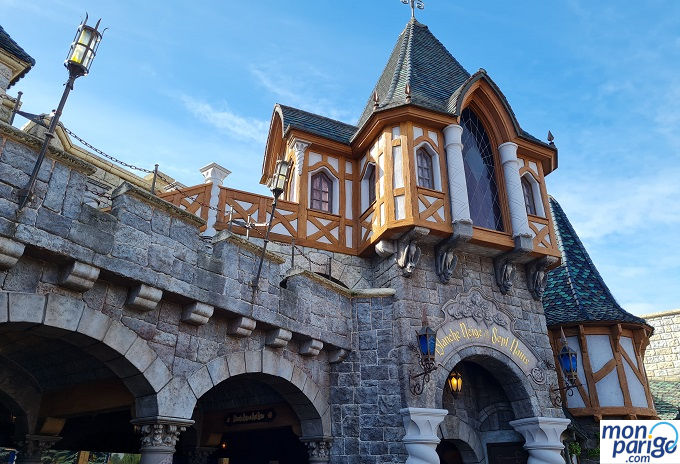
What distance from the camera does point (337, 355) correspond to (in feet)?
28.9

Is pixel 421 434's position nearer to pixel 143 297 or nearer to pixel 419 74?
pixel 143 297

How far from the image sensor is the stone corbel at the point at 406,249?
9539mm

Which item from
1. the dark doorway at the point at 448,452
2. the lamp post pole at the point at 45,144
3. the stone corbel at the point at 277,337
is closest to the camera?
the lamp post pole at the point at 45,144

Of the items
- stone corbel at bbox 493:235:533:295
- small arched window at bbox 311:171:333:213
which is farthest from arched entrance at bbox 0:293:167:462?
stone corbel at bbox 493:235:533:295

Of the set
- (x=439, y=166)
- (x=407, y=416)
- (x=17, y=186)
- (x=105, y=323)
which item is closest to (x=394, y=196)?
(x=439, y=166)

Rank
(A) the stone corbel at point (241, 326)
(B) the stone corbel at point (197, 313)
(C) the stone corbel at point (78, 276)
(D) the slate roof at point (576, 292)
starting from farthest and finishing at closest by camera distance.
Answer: (D) the slate roof at point (576, 292)
(A) the stone corbel at point (241, 326)
(B) the stone corbel at point (197, 313)
(C) the stone corbel at point (78, 276)

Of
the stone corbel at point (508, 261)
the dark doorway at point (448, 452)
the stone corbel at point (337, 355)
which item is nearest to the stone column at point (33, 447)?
the stone corbel at point (337, 355)

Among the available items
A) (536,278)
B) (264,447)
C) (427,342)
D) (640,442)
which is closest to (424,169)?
(536,278)

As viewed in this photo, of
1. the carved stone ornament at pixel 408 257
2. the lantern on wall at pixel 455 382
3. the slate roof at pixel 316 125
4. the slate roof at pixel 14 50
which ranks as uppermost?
the slate roof at pixel 316 125

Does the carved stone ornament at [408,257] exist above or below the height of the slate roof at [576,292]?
below

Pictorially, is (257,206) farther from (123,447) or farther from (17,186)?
(123,447)

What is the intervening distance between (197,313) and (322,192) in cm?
568

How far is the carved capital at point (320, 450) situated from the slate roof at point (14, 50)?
7.87 metres

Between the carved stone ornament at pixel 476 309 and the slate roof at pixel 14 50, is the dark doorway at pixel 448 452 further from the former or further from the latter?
the slate roof at pixel 14 50
